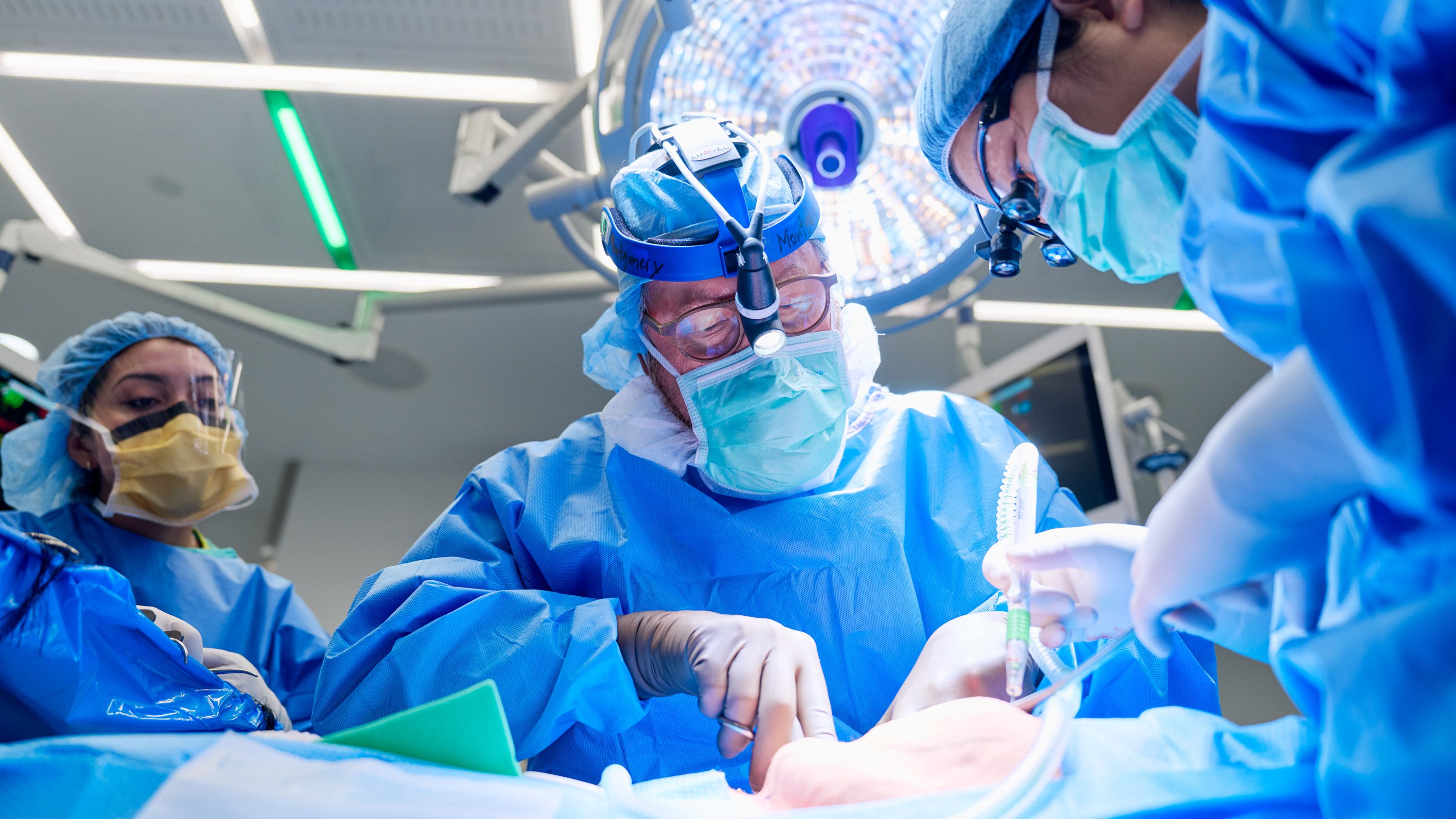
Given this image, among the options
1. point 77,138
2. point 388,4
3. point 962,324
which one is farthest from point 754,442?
point 77,138

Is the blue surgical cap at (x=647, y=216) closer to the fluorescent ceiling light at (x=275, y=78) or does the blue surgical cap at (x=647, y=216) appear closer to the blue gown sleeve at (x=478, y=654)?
the blue gown sleeve at (x=478, y=654)

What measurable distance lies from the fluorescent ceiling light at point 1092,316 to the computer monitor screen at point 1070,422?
0.86 metres

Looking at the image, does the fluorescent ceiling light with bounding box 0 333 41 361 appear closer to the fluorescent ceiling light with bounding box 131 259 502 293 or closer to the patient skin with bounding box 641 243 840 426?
the fluorescent ceiling light with bounding box 131 259 502 293

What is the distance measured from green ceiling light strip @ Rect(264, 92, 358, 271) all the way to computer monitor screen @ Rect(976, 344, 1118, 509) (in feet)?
6.14

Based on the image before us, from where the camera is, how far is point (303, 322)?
2.61 meters

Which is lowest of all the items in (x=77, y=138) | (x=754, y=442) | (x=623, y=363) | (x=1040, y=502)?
(x=1040, y=502)

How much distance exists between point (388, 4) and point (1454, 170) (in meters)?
2.45

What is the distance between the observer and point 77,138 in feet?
9.10

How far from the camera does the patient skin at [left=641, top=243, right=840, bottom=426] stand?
1.40m

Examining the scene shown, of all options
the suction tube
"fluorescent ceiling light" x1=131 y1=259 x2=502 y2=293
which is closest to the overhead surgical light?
the suction tube

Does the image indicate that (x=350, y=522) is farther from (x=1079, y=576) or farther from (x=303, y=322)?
(x=1079, y=576)

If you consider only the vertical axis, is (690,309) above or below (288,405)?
above

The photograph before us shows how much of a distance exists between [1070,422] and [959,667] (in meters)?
1.60

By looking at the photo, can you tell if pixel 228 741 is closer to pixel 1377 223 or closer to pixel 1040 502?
pixel 1377 223
